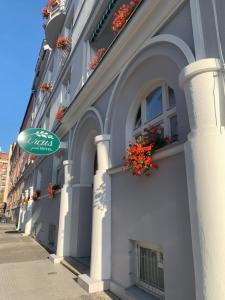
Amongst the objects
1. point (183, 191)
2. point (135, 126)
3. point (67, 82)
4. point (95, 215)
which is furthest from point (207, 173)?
point (67, 82)

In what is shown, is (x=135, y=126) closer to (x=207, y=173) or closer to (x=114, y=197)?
(x=114, y=197)

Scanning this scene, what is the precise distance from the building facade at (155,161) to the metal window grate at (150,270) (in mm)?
17

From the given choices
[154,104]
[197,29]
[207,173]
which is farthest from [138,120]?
[207,173]

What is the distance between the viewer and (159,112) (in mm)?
5078

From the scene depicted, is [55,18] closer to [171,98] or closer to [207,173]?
[171,98]

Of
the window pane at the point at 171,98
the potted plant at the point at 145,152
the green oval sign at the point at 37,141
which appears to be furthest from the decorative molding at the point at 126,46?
the potted plant at the point at 145,152

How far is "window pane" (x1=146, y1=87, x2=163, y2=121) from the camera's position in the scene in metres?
5.11

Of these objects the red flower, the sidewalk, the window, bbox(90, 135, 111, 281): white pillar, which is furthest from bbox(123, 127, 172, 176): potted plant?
the window

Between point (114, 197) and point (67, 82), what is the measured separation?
813 centimetres

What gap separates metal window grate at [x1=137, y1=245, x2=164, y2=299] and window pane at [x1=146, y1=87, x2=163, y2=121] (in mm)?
2653

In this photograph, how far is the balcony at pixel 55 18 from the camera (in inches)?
530

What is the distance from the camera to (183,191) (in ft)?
12.2

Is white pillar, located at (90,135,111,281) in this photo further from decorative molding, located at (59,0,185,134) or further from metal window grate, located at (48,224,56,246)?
metal window grate, located at (48,224,56,246)

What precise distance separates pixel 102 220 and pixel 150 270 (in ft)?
5.28
